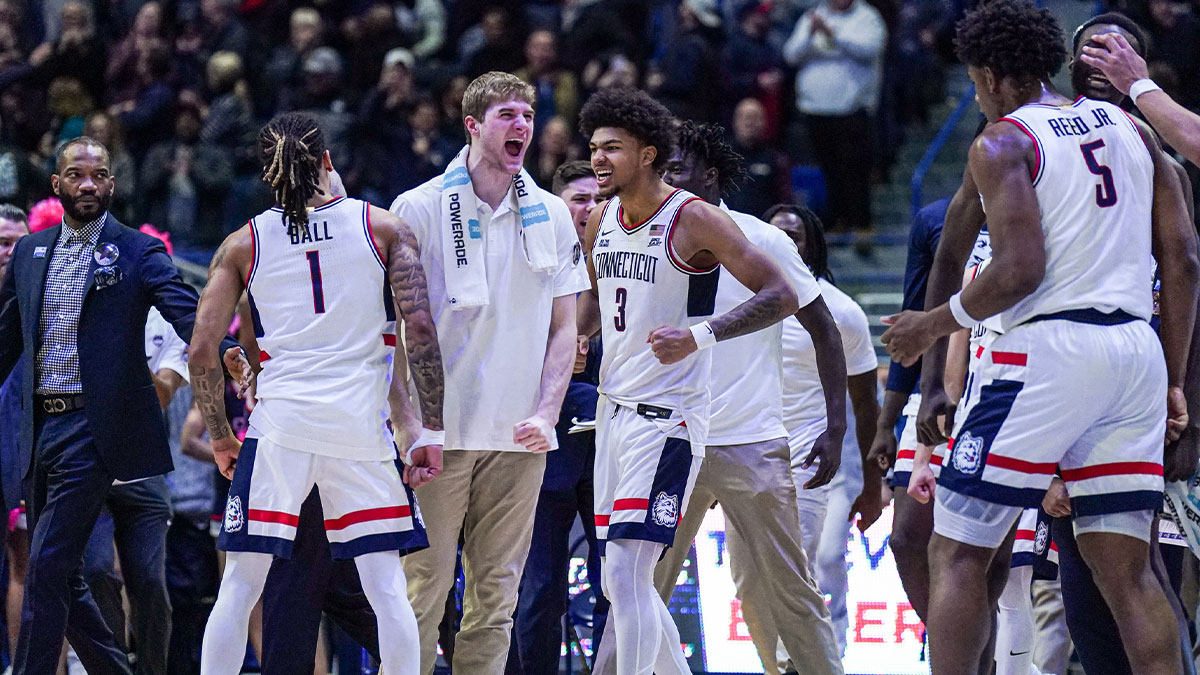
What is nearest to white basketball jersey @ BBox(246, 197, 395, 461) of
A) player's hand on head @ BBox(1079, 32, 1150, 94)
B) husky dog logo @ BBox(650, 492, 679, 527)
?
husky dog logo @ BBox(650, 492, 679, 527)

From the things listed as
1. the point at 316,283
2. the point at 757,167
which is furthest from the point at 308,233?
the point at 757,167

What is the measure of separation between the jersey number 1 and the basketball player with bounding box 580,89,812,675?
1096 mm

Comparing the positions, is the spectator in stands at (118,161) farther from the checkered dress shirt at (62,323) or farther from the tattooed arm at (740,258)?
the tattooed arm at (740,258)

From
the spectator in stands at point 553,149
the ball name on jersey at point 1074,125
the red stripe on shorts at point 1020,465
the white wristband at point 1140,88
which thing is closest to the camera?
the red stripe on shorts at point 1020,465

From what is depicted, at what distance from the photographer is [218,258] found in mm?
5176

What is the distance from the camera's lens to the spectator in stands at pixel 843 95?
12008 millimetres

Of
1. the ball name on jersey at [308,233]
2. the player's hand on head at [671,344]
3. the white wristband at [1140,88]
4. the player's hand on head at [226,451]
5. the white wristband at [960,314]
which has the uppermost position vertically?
the white wristband at [1140,88]

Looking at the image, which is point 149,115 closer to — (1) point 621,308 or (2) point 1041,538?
(1) point 621,308

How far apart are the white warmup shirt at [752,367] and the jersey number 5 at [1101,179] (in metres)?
1.55

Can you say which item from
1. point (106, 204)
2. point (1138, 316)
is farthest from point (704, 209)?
point (106, 204)

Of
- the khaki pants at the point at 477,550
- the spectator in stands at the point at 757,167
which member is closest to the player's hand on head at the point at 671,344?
the khaki pants at the point at 477,550

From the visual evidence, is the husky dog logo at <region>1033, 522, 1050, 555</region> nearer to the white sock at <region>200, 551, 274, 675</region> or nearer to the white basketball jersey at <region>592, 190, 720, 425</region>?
the white basketball jersey at <region>592, 190, 720, 425</region>

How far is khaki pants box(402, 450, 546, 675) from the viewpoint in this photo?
17.9ft

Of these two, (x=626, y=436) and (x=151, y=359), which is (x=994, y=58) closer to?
(x=626, y=436)
